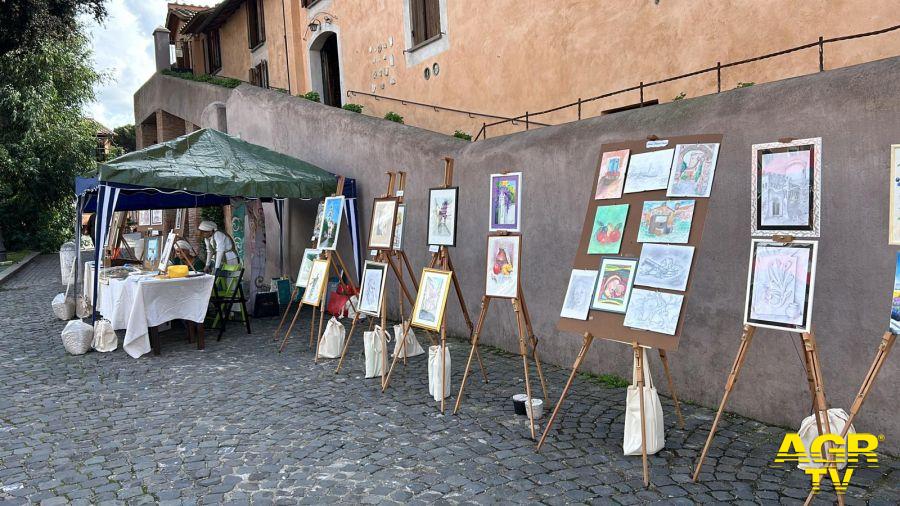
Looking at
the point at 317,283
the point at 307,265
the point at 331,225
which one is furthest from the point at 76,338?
the point at 331,225

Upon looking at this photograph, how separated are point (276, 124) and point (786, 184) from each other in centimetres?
900

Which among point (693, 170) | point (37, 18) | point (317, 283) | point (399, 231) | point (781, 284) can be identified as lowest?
point (317, 283)

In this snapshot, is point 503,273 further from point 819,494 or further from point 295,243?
point 295,243

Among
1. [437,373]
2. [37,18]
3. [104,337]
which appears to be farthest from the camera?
[37,18]

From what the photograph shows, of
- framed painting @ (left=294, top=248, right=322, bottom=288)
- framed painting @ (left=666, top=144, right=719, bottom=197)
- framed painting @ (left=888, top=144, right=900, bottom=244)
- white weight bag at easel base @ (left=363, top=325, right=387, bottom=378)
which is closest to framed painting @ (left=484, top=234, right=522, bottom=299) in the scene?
framed painting @ (left=666, top=144, right=719, bottom=197)

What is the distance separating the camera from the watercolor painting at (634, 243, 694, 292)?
3.44 meters

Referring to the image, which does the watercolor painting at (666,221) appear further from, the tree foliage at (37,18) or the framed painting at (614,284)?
the tree foliage at (37,18)

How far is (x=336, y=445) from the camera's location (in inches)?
157

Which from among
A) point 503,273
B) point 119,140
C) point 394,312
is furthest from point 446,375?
point 119,140

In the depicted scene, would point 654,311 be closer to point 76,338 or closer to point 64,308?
point 76,338

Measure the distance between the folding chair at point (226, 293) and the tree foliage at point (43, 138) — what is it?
12.7 meters

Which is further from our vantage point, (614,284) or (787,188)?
(614,284)

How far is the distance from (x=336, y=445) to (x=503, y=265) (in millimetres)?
1565

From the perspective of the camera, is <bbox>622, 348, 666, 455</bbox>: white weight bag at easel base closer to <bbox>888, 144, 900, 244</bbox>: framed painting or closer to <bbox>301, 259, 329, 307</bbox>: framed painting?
Result: <bbox>888, 144, 900, 244</bbox>: framed painting
